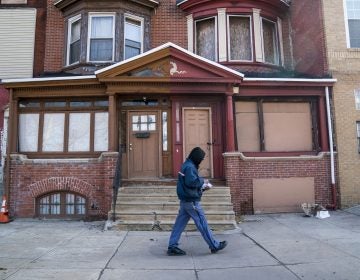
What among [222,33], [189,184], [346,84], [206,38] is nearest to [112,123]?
[189,184]

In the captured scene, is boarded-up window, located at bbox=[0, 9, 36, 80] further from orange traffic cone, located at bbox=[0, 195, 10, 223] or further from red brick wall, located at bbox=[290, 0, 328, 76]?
red brick wall, located at bbox=[290, 0, 328, 76]

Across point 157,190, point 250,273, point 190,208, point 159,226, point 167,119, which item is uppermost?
point 167,119

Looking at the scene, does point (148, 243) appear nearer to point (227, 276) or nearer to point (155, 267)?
point (155, 267)

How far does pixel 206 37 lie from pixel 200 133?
3.94 meters

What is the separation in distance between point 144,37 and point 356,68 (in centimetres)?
714

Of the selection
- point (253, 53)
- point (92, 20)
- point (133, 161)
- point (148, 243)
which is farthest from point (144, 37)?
point (148, 243)

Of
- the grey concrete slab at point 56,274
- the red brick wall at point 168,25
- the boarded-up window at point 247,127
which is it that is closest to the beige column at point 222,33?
the red brick wall at point 168,25

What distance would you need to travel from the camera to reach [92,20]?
12.6 meters

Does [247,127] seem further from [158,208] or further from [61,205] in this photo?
[61,205]

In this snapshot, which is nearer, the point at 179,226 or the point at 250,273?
the point at 250,273

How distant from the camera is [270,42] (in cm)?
1334

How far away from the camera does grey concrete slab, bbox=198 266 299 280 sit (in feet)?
16.0

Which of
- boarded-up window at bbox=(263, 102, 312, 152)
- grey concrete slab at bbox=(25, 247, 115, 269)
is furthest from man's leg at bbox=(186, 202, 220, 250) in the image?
boarded-up window at bbox=(263, 102, 312, 152)

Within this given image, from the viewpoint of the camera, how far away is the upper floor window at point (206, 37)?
41.9 ft
